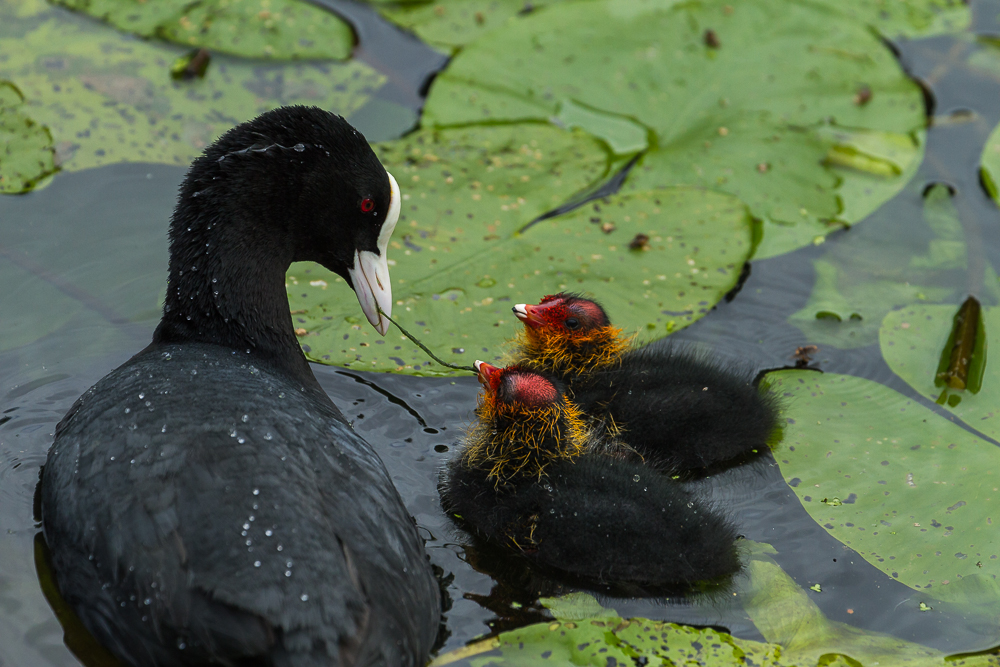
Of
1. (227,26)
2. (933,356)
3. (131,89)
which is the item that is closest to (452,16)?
(227,26)

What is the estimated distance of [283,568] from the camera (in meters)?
2.49

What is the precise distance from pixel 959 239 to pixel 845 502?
2.18 m

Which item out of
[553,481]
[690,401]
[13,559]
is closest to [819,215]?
[690,401]

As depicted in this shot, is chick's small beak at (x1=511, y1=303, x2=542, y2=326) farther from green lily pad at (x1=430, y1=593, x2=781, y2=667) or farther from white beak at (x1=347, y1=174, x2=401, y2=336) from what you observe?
green lily pad at (x1=430, y1=593, x2=781, y2=667)

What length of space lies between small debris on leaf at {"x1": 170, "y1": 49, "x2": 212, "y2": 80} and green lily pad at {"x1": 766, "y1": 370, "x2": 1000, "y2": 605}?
11.9 ft

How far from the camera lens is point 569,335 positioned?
12.8ft

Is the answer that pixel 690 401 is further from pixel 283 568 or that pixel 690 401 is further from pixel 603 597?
pixel 283 568

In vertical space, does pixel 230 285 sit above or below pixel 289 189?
below

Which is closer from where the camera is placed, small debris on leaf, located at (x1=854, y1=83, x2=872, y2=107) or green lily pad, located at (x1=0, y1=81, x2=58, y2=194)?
green lily pad, located at (x1=0, y1=81, x2=58, y2=194)

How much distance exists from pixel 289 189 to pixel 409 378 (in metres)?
1.05

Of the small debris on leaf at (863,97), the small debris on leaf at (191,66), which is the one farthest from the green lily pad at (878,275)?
the small debris on leaf at (191,66)

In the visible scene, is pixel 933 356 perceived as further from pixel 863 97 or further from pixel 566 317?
pixel 863 97

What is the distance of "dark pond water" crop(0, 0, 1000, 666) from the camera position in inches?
130

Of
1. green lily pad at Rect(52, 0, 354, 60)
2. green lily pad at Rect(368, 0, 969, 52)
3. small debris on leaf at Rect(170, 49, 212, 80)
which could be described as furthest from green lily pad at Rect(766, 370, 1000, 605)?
small debris on leaf at Rect(170, 49, 212, 80)
